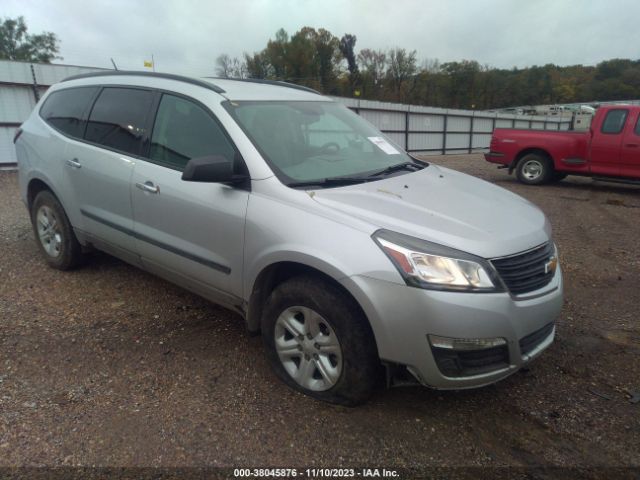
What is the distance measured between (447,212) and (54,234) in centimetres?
376

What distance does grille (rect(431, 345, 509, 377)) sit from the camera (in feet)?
7.40

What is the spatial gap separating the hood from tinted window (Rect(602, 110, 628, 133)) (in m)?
8.52

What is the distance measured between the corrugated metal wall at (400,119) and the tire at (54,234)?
9380 mm

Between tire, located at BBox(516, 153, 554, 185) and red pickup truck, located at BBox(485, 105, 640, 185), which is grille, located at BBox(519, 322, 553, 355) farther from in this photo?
tire, located at BBox(516, 153, 554, 185)

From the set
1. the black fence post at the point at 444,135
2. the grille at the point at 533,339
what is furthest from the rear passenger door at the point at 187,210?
the black fence post at the point at 444,135

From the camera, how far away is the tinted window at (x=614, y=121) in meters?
9.82

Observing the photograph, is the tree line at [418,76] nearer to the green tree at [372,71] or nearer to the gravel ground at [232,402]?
the green tree at [372,71]

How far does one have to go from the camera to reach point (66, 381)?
9.39 feet

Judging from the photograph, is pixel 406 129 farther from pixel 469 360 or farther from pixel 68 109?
pixel 469 360

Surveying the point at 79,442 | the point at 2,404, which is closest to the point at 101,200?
the point at 2,404

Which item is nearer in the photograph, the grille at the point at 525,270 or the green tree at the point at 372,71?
the grille at the point at 525,270

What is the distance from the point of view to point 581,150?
10383 millimetres

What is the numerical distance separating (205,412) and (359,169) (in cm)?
181

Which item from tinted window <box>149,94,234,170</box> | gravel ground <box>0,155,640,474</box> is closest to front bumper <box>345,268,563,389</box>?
gravel ground <box>0,155,640,474</box>
